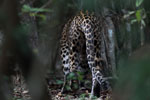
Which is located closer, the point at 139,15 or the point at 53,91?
the point at 139,15

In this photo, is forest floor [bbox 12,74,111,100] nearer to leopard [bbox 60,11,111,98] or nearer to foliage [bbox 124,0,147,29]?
leopard [bbox 60,11,111,98]

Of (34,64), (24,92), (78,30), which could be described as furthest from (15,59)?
(78,30)

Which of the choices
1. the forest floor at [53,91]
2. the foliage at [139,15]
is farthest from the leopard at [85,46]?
the foliage at [139,15]

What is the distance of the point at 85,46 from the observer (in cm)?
743

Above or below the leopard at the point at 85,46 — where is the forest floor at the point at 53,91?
below

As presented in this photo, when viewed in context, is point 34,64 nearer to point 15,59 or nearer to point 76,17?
point 15,59

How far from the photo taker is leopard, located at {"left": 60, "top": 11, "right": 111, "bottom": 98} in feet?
21.1

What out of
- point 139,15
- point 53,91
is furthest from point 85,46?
point 139,15

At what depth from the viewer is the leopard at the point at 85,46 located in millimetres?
6437

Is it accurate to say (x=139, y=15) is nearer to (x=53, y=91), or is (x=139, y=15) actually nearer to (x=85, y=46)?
(x=85, y=46)

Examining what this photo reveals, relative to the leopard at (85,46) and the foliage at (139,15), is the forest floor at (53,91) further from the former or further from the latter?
the foliage at (139,15)

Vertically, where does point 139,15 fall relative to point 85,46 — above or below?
above

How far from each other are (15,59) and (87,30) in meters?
4.28

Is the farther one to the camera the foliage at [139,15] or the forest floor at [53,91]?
the forest floor at [53,91]
